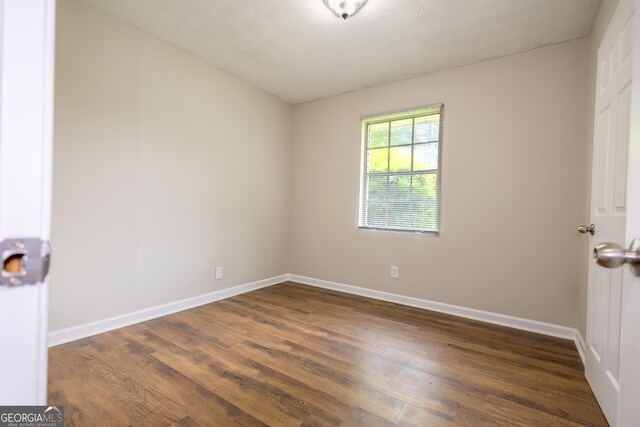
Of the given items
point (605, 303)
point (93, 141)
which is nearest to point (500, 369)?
point (605, 303)

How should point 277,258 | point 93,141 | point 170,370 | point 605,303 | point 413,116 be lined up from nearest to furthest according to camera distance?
point 605,303 < point 170,370 < point 93,141 < point 413,116 < point 277,258

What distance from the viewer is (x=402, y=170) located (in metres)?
3.39

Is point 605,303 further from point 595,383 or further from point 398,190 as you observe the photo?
point 398,190

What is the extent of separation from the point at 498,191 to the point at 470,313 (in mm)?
1236

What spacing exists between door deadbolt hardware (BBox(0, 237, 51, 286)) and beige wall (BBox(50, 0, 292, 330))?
87.8 inches

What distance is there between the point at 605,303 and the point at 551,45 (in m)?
2.33

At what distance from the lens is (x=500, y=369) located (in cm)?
195

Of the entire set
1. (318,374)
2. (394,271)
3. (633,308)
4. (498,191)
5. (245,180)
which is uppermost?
(245,180)

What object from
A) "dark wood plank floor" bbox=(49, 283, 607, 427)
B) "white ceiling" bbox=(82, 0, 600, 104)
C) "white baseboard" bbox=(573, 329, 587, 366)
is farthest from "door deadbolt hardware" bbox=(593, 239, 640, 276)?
"white ceiling" bbox=(82, 0, 600, 104)

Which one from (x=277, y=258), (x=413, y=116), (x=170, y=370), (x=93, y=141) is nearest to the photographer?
(x=170, y=370)

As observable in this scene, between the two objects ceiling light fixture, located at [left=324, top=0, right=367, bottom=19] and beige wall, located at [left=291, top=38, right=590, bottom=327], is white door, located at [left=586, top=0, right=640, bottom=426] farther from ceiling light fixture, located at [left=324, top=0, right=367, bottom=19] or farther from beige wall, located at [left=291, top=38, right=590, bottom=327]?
ceiling light fixture, located at [left=324, top=0, right=367, bottom=19]

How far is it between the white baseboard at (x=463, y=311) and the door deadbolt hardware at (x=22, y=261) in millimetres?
3251

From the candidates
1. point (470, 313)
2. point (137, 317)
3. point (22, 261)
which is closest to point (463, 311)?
point (470, 313)

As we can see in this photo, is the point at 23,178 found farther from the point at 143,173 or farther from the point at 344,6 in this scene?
the point at 143,173
